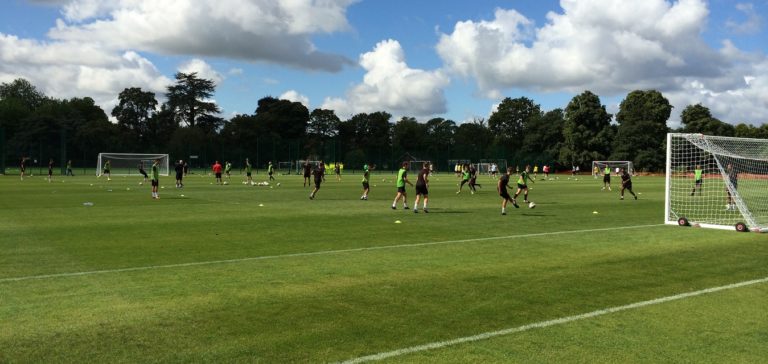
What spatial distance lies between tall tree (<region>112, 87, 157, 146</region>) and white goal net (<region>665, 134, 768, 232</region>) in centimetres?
11016

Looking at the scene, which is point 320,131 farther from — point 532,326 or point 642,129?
point 532,326

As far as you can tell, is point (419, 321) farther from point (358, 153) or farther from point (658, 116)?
point (658, 116)

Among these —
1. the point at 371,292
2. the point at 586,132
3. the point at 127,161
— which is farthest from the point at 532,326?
the point at 586,132

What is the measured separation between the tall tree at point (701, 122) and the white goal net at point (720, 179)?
7623 centimetres

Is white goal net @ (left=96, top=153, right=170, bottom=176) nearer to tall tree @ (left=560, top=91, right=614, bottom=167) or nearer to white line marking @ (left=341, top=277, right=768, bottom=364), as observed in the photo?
tall tree @ (left=560, top=91, right=614, bottom=167)

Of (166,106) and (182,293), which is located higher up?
(166,106)

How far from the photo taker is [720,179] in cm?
2506

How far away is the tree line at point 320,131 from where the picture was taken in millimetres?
82250

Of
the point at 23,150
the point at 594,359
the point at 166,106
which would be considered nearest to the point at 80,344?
the point at 594,359

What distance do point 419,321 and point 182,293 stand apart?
133 inches

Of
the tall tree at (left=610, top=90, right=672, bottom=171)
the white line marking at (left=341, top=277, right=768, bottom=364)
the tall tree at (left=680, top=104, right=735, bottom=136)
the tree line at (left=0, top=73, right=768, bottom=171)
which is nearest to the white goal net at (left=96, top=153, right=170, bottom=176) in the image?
the tree line at (left=0, top=73, right=768, bottom=171)

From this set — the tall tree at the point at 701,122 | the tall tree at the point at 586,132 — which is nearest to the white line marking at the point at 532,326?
the tall tree at the point at 586,132

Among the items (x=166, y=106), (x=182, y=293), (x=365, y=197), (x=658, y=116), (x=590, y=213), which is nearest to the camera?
(x=182, y=293)

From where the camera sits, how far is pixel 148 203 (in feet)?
77.7
